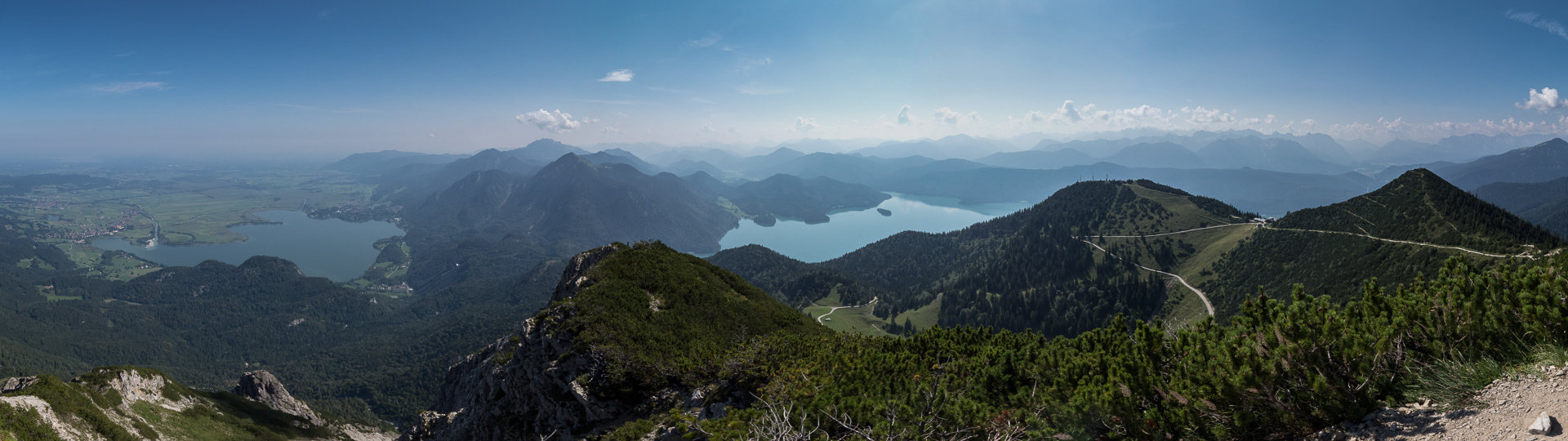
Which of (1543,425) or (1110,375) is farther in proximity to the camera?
(1110,375)

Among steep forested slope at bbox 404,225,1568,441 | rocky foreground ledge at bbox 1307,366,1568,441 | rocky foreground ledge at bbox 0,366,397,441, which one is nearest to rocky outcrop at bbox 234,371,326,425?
rocky foreground ledge at bbox 0,366,397,441

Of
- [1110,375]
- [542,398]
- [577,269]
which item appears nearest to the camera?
[1110,375]

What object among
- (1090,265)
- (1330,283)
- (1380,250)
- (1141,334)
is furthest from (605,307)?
(1090,265)

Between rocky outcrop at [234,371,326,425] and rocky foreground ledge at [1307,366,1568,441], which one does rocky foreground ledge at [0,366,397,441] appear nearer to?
rocky outcrop at [234,371,326,425]

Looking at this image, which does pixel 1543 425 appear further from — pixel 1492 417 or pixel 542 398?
pixel 542 398

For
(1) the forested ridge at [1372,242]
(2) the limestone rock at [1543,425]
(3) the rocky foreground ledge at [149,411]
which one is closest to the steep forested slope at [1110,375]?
(2) the limestone rock at [1543,425]

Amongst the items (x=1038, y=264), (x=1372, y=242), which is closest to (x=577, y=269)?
(x=1372, y=242)
